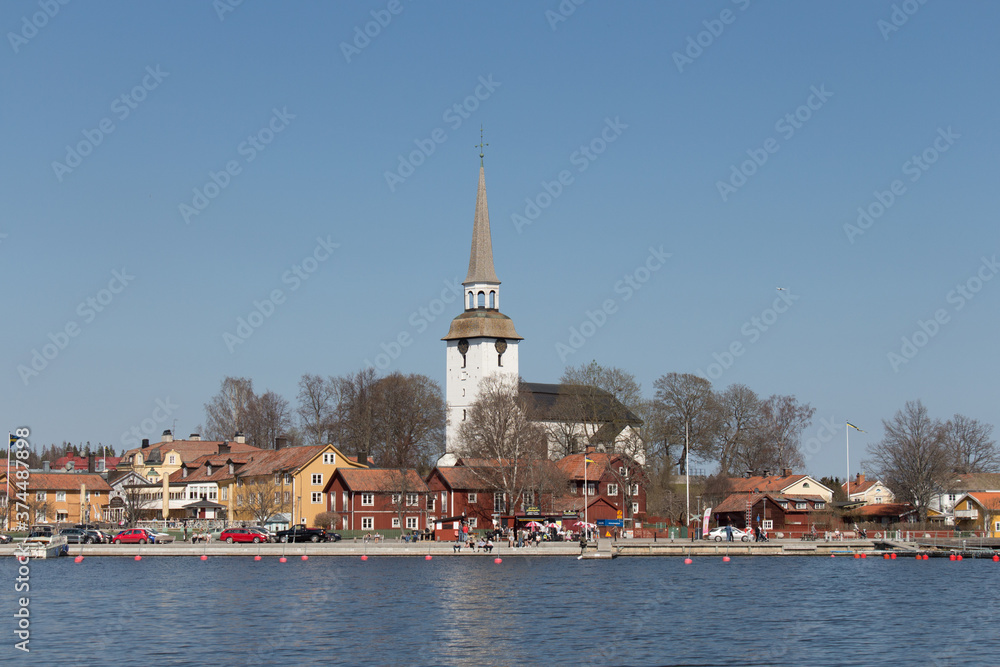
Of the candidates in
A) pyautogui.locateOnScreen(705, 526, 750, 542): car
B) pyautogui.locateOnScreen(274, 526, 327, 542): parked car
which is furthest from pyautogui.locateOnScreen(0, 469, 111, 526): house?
pyautogui.locateOnScreen(705, 526, 750, 542): car

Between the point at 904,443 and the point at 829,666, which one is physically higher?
the point at 904,443

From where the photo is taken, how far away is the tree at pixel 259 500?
10293cm

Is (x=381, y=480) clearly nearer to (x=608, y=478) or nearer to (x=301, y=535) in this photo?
(x=301, y=535)

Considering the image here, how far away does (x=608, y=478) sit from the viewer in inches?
4063

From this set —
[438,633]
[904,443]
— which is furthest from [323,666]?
[904,443]

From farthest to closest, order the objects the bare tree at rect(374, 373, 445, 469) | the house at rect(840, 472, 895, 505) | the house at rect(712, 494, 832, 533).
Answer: the house at rect(840, 472, 895, 505) < the bare tree at rect(374, 373, 445, 469) < the house at rect(712, 494, 832, 533)

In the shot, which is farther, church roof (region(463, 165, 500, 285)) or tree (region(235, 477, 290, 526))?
church roof (region(463, 165, 500, 285))

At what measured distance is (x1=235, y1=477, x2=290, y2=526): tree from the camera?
102925 millimetres

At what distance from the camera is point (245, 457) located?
11806cm

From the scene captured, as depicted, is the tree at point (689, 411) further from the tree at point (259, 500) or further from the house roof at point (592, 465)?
the tree at point (259, 500)

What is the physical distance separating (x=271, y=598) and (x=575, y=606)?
12.7 m

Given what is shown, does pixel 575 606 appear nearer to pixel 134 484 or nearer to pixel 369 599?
pixel 369 599

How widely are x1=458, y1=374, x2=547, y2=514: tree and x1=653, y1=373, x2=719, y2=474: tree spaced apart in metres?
19.2

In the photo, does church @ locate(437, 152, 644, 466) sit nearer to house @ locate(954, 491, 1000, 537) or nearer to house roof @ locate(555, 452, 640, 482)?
house roof @ locate(555, 452, 640, 482)
